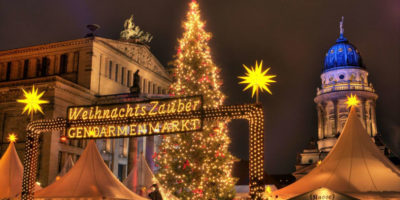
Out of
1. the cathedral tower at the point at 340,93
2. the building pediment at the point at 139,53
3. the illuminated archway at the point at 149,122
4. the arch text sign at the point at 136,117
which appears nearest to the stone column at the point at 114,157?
the building pediment at the point at 139,53

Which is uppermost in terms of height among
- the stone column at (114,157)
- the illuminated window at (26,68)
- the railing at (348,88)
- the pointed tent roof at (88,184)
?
the railing at (348,88)

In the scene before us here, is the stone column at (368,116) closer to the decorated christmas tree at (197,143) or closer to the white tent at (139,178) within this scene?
the white tent at (139,178)

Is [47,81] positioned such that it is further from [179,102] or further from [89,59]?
[179,102]

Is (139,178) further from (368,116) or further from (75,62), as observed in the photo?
(368,116)

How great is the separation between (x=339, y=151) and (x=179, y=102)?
26.3 feet

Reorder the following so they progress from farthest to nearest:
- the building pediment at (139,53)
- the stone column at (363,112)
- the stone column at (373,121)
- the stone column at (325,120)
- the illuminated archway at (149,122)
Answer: the stone column at (325,120) → the stone column at (373,121) → the stone column at (363,112) → the building pediment at (139,53) → the illuminated archway at (149,122)

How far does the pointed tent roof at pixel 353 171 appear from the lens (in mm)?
19922

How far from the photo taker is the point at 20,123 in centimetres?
4909

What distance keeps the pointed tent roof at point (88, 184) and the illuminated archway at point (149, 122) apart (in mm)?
1468

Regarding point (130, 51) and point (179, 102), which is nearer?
point (179, 102)

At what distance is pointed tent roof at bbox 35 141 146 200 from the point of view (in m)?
22.6

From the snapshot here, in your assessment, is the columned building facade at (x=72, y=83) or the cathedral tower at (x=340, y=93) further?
the cathedral tower at (x=340, y=93)

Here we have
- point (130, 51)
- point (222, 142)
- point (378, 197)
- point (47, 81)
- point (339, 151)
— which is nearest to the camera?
point (378, 197)

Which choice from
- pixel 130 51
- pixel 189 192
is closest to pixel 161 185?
pixel 189 192
